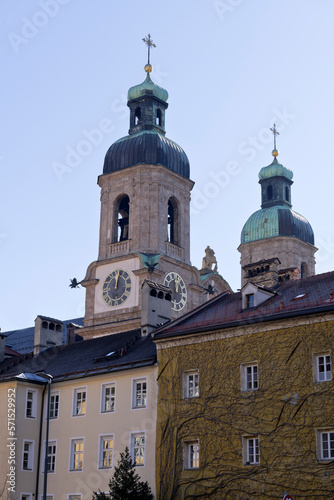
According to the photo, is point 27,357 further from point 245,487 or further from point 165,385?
point 245,487

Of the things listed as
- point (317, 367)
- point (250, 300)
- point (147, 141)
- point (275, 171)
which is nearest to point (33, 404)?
point (250, 300)

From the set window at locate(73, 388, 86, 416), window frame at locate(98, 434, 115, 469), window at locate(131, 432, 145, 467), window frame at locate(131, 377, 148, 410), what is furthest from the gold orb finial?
window at locate(131, 432, 145, 467)

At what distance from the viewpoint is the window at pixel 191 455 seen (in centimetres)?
3756

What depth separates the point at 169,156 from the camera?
7106 centimetres

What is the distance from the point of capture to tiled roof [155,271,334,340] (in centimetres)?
3612

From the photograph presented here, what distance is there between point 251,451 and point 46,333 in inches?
845

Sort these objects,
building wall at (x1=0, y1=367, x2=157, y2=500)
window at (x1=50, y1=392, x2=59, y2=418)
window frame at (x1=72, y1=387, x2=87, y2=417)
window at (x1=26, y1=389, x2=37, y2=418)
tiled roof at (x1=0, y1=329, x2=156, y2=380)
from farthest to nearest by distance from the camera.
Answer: window at (x1=26, y1=389, x2=37, y2=418), window at (x1=50, y1=392, x2=59, y2=418), window frame at (x1=72, y1=387, x2=87, y2=417), tiled roof at (x1=0, y1=329, x2=156, y2=380), building wall at (x1=0, y1=367, x2=157, y2=500)

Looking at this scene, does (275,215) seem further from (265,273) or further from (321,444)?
(321,444)

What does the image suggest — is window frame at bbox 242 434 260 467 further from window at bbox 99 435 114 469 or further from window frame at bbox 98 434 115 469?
window at bbox 99 435 114 469

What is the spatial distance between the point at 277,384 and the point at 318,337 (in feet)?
8.30

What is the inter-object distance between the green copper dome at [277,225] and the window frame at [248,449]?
49236 mm

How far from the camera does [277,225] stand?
8450 cm

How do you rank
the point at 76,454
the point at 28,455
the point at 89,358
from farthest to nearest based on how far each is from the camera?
the point at 89,358 → the point at 28,455 → the point at 76,454

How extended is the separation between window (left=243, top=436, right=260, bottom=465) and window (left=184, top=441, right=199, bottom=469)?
2.61 meters
